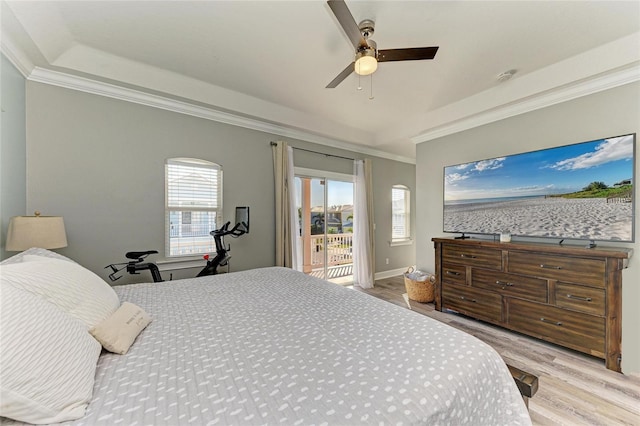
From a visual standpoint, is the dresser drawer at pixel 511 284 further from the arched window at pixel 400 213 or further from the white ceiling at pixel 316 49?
the arched window at pixel 400 213

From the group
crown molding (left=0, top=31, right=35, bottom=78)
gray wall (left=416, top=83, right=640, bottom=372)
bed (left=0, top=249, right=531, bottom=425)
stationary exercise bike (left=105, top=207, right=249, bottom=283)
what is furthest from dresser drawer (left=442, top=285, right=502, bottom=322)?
crown molding (left=0, top=31, right=35, bottom=78)

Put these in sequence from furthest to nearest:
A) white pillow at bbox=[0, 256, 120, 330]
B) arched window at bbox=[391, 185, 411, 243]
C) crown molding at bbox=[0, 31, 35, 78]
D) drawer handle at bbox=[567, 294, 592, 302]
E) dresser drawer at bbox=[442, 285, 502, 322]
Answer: arched window at bbox=[391, 185, 411, 243]
dresser drawer at bbox=[442, 285, 502, 322]
drawer handle at bbox=[567, 294, 592, 302]
crown molding at bbox=[0, 31, 35, 78]
white pillow at bbox=[0, 256, 120, 330]

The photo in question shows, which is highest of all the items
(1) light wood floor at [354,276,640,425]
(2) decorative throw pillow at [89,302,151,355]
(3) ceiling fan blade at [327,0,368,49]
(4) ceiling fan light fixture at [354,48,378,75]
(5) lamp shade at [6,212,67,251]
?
(3) ceiling fan blade at [327,0,368,49]

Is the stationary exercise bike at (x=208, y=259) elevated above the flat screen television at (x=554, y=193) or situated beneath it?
situated beneath

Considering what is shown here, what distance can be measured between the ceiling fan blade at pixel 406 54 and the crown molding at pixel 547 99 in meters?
1.86

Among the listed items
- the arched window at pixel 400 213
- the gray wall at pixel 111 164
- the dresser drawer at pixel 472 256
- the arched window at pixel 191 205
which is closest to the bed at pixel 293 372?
the gray wall at pixel 111 164

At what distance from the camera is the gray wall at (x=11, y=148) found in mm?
1995

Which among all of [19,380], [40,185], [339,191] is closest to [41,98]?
[40,185]

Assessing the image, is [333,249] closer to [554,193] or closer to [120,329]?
[554,193]

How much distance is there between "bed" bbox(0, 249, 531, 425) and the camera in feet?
2.43

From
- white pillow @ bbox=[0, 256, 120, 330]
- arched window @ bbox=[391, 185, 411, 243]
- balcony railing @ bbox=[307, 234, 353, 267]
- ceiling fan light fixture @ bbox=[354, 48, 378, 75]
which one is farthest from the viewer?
arched window @ bbox=[391, 185, 411, 243]

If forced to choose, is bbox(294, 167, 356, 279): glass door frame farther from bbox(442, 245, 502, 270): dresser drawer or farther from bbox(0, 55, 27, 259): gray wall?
bbox(0, 55, 27, 259): gray wall

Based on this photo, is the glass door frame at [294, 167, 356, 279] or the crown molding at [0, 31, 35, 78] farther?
the glass door frame at [294, 167, 356, 279]

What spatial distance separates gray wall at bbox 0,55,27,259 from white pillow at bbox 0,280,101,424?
1.92 meters
